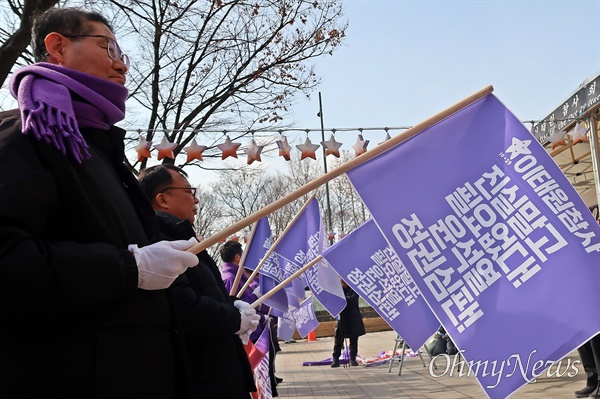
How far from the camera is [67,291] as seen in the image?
1.63m

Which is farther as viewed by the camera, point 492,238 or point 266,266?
point 266,266

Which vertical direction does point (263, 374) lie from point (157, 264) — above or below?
below

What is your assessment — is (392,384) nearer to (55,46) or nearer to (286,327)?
(286,327)

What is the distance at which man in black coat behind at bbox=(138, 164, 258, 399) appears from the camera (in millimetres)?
2652

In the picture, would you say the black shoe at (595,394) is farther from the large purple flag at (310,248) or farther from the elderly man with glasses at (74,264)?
the elderly man with glasses at (74,264)

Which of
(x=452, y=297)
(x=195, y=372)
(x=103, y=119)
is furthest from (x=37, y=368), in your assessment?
(x=452, y=297)

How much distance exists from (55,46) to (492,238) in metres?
1.93

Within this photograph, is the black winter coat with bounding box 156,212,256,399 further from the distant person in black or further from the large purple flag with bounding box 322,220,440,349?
the distant person in black

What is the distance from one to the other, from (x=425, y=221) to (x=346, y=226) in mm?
39922

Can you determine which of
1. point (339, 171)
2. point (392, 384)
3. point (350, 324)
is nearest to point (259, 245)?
point (392, 384)

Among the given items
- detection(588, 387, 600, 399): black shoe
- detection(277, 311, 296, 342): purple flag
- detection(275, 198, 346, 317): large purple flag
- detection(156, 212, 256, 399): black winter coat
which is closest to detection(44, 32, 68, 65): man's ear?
detection(156, 212, 256, 399): black winter coat

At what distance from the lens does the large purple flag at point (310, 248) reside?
29.2ft

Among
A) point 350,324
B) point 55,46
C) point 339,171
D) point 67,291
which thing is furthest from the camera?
point 350,324

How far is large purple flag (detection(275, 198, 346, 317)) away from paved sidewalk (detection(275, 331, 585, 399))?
4.09 feet
